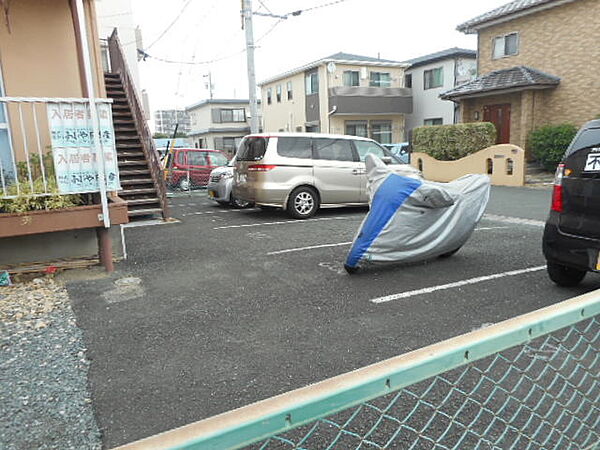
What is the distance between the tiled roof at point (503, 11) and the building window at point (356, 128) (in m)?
8.99

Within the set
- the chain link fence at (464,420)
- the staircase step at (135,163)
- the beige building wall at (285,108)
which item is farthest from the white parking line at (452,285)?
the beige building wall at (285,108)

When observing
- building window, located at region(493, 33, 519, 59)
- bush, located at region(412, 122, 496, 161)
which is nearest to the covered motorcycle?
bush, located at region(412, 122, 496, 161)

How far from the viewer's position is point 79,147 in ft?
16.2

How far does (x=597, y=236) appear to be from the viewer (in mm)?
3697

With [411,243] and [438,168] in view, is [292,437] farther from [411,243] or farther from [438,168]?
[438,168]

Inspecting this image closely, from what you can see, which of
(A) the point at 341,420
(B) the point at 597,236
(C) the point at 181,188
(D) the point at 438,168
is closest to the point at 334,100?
(D) the point at 438,168

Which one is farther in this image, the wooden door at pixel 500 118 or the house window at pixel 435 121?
the house window at pixel 435 121

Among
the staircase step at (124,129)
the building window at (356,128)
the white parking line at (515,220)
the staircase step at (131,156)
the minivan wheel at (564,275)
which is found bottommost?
the white parking line at (515,220)

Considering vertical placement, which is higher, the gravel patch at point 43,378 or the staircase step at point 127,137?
the staircase step at point 127,137

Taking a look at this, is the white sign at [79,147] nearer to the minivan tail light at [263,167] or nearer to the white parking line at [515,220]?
the minivan tail light at [263,167]

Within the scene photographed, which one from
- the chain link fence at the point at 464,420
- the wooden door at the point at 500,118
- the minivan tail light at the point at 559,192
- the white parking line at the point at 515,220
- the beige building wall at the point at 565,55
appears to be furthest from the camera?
the wooden door at the point at 500,118

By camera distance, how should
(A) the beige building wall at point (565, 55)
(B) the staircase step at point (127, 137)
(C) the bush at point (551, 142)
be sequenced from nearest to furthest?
(B) the staircase step at point (127, 137) < (C) the bush at point (551, 142) < (A) the beige building wall at point (565, 55)

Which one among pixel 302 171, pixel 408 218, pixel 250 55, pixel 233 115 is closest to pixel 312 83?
pixel 250 55

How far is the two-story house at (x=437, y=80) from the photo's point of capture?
24453 millimetres
